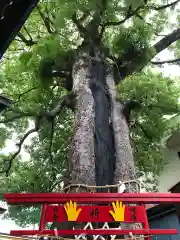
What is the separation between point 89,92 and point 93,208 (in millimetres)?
3271

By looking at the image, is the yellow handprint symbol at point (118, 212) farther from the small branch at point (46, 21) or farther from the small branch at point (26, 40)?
the small branch at point (46, 21)

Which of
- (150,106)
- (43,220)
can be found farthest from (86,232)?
(150,106)

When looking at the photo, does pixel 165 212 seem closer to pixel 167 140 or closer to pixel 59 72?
pixel 167 140

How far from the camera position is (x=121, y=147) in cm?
491

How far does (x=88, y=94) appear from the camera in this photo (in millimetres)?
5812

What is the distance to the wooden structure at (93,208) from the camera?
2.86 metres

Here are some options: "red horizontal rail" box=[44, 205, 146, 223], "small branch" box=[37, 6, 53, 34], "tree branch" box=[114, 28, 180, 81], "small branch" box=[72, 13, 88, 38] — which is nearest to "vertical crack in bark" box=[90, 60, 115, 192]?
"tree branch" box=[114, 28, 180, 81]

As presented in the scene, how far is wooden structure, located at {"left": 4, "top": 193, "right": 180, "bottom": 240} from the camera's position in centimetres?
286

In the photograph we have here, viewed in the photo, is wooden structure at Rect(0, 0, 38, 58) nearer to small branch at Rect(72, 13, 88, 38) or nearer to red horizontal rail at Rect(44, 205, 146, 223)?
red horizontal rail at Rect(44, 205, 146, 223)

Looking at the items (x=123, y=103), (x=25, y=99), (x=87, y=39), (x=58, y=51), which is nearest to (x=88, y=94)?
(x=123, y=103)

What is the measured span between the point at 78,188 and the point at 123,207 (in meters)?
1.03

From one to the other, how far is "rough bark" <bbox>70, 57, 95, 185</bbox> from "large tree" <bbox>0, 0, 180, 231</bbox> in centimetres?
2

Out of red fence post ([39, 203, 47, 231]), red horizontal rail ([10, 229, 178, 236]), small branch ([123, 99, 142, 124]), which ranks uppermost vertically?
small branch ([123, 99, 142, 124])

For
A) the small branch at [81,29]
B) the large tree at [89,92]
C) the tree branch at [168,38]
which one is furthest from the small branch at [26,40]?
the tree branch at [168,38]
